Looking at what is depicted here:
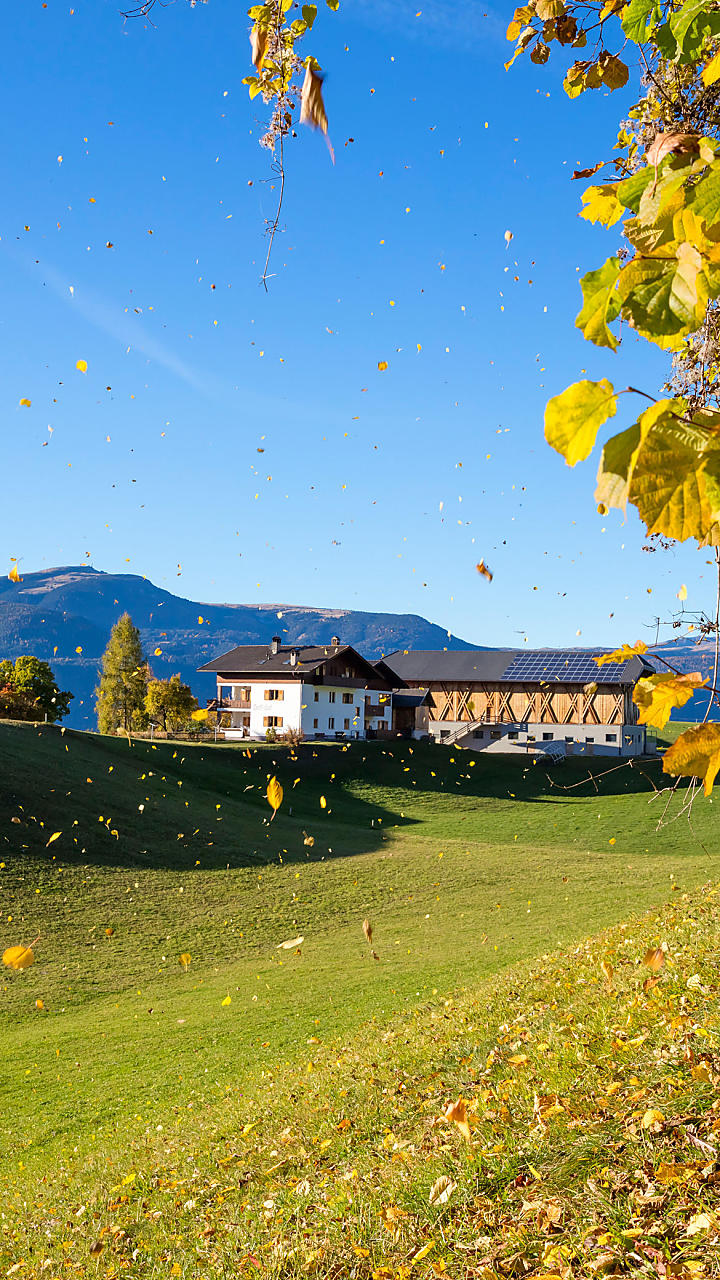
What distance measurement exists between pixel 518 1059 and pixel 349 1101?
125 centimetres

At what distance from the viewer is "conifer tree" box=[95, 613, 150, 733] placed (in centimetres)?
7456

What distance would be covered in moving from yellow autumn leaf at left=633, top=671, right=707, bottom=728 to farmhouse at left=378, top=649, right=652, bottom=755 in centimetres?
4429

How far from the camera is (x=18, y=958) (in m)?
13.6

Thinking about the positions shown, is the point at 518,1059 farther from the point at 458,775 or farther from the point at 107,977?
the point at 458,775

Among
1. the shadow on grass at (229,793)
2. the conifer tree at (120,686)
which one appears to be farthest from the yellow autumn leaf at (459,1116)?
the conifer tree at (120,686)

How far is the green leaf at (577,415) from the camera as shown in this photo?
1052mm

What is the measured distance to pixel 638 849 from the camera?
27.5 metres

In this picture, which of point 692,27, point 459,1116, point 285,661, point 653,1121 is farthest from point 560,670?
point 692,27

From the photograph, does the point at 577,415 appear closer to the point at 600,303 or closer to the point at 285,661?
the point at 600,303

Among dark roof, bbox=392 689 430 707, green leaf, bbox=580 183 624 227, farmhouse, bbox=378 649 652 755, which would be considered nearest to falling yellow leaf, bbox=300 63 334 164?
green leaf, bbox=580 183 624 227

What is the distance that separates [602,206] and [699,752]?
0.97 metres

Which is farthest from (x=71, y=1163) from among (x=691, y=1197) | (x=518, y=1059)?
(x=691, y=1197)

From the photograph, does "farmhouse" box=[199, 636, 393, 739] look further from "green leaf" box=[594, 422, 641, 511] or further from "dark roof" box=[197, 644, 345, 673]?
"green leaf" box=[594, 422, 641, 511]

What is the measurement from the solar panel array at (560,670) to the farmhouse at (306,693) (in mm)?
8896
